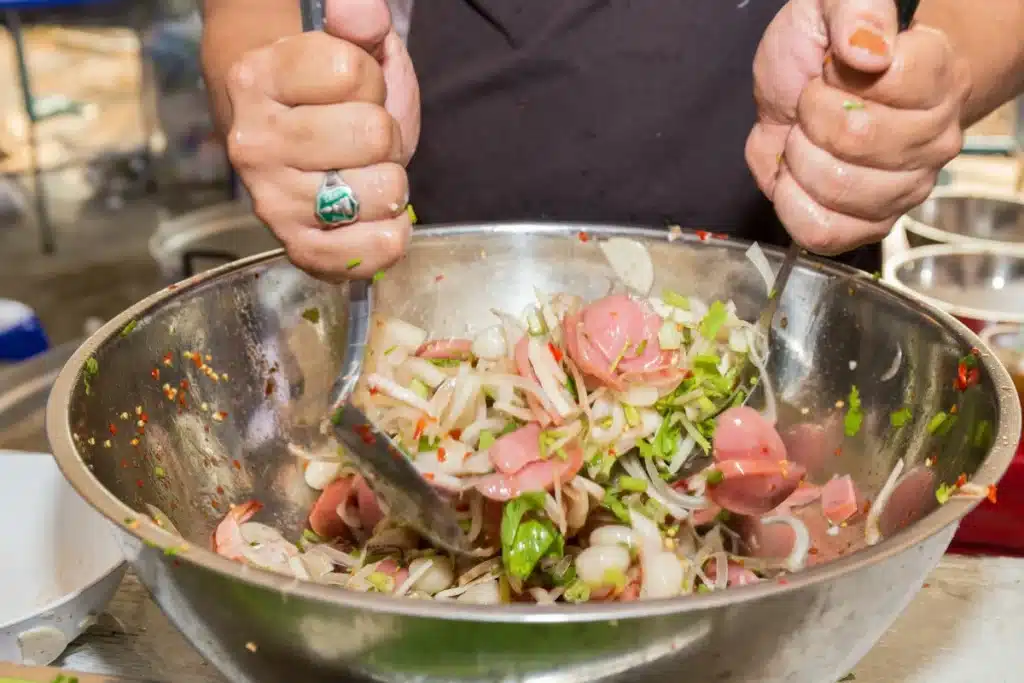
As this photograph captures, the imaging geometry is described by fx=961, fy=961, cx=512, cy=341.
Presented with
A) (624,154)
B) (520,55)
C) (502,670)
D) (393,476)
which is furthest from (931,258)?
(502,670)

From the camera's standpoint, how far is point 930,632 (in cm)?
95

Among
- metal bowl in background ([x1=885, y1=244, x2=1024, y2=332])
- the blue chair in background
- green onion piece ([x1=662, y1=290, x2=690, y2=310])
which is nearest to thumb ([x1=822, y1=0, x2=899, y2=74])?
green onion piece ([x1=662, y1=290, x2=690, y2=310])

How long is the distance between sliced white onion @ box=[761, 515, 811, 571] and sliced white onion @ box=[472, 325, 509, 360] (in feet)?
1.03

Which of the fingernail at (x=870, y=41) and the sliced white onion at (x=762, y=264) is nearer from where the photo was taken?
the fingernail at (x=870, y=41)

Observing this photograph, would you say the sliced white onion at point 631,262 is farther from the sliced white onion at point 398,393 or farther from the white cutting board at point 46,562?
the white cutting board at point 46,562

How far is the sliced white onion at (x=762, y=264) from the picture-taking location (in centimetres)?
105

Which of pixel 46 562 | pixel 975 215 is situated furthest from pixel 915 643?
pixel 975 215

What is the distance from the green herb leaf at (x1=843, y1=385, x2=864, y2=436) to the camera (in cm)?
100

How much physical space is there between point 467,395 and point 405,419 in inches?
2.6

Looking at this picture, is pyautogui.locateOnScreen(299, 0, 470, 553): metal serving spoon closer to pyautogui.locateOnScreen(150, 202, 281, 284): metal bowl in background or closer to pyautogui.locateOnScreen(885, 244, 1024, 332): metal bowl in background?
pyautogui.locateOnScreen(885, 244, 1024, 332): metal bowl in background

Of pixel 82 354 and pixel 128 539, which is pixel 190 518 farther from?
pixel 128 539

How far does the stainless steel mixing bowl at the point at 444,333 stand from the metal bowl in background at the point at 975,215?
137cm

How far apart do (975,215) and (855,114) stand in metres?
1.69

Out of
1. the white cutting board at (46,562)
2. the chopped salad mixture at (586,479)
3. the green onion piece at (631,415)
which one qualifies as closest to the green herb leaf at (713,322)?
the chopped salad mixture at (586,479)
